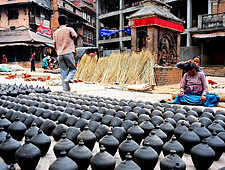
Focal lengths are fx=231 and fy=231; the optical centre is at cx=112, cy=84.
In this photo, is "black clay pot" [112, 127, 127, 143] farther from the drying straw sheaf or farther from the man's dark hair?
the drying straw sheaf

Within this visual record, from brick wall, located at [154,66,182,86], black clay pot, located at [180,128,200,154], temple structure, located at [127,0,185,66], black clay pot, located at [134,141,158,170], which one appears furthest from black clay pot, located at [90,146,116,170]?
temple structure, located at [127,0,185,66]

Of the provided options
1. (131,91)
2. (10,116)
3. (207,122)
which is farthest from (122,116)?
(131,91)

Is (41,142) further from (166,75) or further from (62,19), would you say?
(166,75)

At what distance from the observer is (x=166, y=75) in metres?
8.99

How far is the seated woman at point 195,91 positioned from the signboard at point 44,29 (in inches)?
939

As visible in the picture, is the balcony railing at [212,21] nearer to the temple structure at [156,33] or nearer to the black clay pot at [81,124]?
the temple structure at [156,33]

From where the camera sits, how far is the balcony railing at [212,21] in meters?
17.4

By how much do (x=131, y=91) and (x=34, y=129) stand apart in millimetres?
4915

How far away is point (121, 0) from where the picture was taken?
2722 cm

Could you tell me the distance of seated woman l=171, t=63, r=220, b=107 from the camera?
460cm

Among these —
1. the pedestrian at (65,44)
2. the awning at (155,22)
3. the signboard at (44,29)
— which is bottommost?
the pedestrian at (65,44)

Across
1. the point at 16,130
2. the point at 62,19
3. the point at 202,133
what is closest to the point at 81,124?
the point at 16,130

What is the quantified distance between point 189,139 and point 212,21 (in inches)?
712

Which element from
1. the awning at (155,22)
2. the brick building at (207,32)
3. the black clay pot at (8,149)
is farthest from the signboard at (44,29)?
the black clay pot at (8,149)
